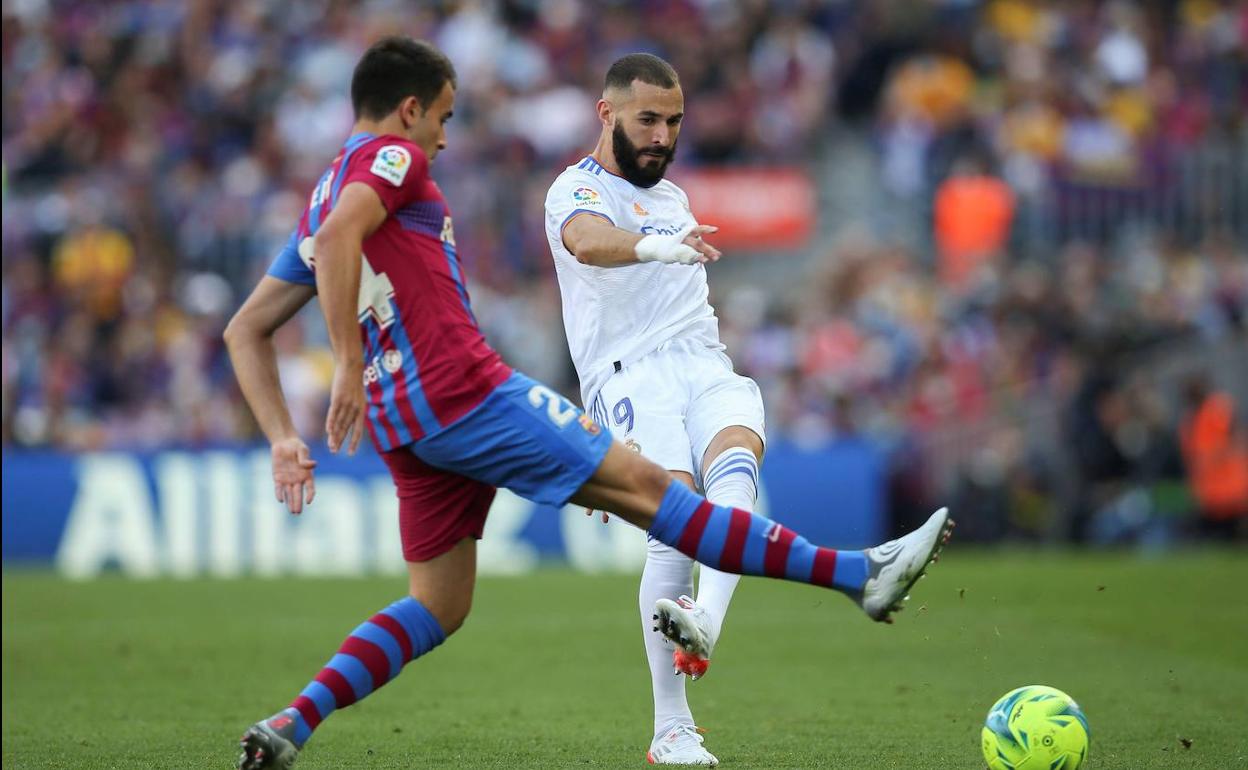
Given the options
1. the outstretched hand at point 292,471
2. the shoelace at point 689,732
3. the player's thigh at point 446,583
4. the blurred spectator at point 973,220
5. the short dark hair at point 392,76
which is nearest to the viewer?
the outstretched hand at point 292,471

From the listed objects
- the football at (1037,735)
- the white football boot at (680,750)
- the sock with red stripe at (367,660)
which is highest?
the sock with red stripe at (367,660)

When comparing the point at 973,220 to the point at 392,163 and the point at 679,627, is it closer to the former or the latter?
the point at 679,627

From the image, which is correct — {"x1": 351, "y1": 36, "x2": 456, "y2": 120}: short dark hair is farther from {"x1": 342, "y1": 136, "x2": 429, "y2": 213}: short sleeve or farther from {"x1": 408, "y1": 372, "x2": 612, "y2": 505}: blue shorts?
{"x1": 408, "y1": 372, "x2": 612, "y2": 505}: blue shorts

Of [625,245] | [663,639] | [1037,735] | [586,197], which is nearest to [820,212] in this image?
[586,197]

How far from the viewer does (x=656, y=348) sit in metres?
7.52

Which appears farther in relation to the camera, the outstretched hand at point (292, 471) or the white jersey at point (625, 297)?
→ the white jersey at point (625, 297)

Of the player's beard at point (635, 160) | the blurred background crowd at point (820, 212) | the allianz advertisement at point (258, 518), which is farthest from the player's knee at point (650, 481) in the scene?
the blurred background crowd at point (820, 212)

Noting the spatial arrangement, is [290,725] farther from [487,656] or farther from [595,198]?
[487,656]

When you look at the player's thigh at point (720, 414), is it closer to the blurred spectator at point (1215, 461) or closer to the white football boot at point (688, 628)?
the white football boot at point (688, 628)

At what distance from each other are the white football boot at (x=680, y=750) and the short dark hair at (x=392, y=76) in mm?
2724

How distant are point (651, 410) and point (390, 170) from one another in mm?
1892

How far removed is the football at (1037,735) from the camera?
20.6ft

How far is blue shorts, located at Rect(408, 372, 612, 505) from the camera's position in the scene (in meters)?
5.95

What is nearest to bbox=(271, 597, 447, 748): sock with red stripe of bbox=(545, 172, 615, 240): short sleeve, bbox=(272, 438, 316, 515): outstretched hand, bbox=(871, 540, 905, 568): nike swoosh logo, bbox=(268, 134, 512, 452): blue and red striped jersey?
bbox=(272, 438, 316, 515): outstretched hand
